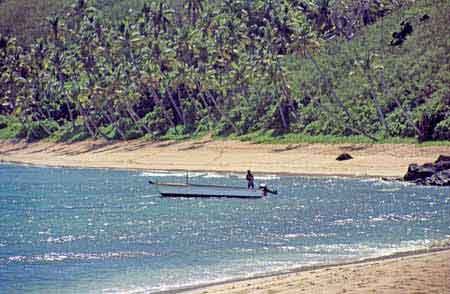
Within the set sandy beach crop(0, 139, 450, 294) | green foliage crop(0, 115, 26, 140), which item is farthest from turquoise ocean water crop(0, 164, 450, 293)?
green foliage crop(0, 115, 26, 140)

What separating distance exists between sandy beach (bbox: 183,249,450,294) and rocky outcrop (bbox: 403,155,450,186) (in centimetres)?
2910

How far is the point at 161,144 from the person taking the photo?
94375 mm

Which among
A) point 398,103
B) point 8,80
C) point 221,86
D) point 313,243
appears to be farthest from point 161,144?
point 313,243

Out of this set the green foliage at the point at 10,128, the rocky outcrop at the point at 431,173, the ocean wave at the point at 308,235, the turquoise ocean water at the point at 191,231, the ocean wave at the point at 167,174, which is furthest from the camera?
the green foliage at the point at 10,128

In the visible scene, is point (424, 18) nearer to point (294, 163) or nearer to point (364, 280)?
point (294, 163)

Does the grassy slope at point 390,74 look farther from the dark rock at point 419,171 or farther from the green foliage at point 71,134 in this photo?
the green foliage at point 71,134

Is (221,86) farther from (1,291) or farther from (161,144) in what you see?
(1,291)

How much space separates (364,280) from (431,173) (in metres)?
35.7

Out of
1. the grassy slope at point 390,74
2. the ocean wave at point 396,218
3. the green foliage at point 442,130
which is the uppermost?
the grassy slope at point 390,74

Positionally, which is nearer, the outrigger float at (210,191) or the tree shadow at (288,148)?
the outrigger float at (210,191)

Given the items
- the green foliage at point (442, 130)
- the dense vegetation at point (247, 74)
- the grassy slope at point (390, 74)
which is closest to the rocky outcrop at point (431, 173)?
the green foliage at point (442, 130)

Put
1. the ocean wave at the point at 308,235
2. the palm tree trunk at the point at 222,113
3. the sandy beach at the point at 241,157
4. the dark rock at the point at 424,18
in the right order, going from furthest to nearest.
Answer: the dark rock at the point at 424,18
the palm tree trunk at the point at 222,113
the sandy beach at the point at 241,157
the ocean wave at the point at 308,235

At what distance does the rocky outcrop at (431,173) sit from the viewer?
195 ft

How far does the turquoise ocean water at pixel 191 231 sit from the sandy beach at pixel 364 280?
2.22 metres
